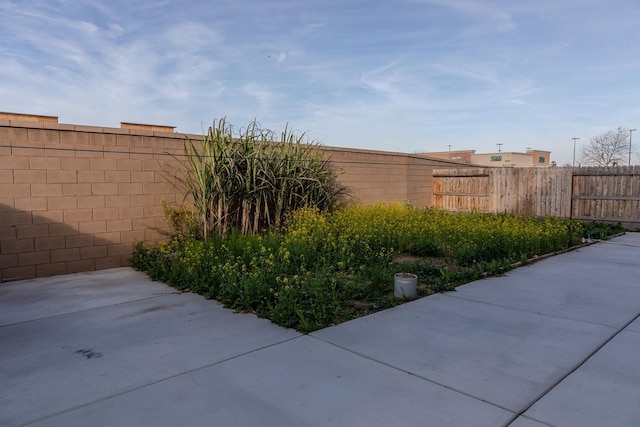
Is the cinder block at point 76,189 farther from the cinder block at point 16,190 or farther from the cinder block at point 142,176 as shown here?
the cinder block at point 142,176

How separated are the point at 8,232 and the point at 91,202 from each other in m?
1.16

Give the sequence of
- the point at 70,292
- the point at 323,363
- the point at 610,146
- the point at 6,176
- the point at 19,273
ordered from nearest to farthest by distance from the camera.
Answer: the point at 323,363 < the point at 70,292 < the point at 6,176 < the point at 19,273 < the point at 610,146

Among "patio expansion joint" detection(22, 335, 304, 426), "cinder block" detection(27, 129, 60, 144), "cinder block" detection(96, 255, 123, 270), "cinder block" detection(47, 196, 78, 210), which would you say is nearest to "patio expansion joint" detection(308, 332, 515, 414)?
"patio expansion joint" detection(22, 335, 304, 426)

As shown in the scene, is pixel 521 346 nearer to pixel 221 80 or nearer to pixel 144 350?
pixel 144 350

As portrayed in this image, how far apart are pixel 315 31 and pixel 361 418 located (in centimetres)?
1012

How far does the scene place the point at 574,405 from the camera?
2729 mm

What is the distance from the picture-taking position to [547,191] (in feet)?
46.8

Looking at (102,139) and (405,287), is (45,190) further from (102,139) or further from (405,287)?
(405,287)

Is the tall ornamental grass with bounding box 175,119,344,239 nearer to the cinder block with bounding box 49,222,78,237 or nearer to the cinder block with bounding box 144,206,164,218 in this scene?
the cinder block with bounding box 144,206,164,218

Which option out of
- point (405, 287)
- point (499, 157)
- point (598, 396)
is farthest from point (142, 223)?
point (499, 157)

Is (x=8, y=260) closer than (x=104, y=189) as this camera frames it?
Yes

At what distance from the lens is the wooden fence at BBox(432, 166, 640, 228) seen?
12867mm

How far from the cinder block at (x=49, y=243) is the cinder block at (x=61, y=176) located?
845 millimetres

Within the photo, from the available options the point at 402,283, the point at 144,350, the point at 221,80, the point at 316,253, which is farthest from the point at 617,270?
the point at 221,80
